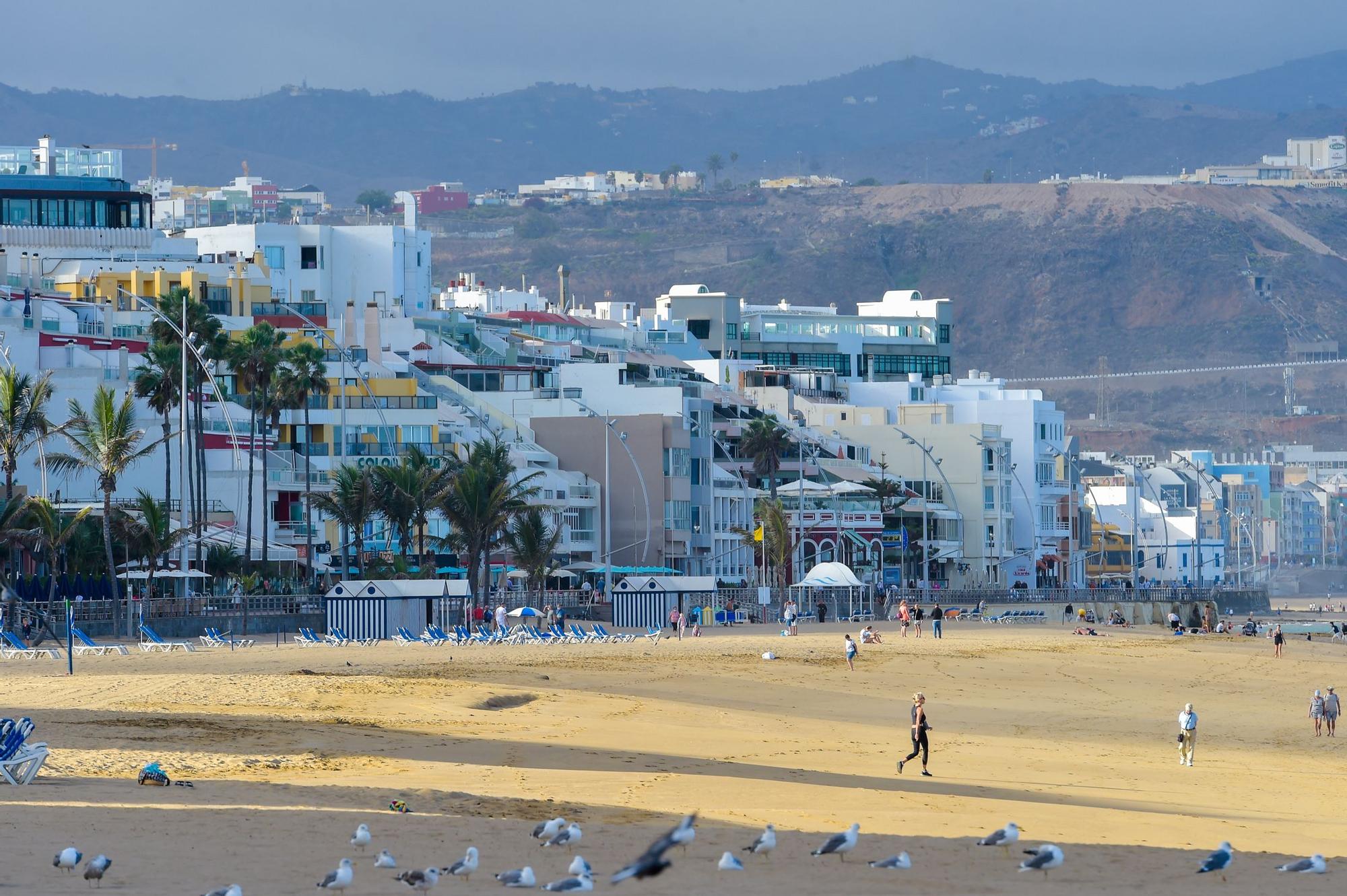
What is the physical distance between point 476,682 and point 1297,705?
57.8 feet

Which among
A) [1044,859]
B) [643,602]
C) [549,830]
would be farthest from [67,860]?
[643,602]

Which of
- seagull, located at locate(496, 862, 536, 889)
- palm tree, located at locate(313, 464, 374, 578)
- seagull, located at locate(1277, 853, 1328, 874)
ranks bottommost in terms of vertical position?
seagull, located at locate(1277, 853, 1328, 874)

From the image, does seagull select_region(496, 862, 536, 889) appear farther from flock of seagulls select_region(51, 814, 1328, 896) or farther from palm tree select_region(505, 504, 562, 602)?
palm tree select_region(505, 504, 562, 602)

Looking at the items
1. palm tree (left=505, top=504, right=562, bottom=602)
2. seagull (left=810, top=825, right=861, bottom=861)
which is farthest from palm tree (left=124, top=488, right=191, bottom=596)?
seagull (left=810, top=825, right=861, bottom=861)

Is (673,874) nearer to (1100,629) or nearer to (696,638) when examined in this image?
(696,638)

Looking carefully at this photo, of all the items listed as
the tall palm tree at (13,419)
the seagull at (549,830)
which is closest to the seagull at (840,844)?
the seagull at (549,830)

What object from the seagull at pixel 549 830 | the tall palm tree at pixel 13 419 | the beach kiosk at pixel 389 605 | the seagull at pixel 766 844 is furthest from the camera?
the beach kiosk at pixel 389 605

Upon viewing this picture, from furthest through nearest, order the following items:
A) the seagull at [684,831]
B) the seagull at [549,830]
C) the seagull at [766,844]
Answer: the seagull at [549,830], the seagull at [766,844], the seagull at [684,831]

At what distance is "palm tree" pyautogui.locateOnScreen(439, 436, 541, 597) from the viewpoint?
7394cm

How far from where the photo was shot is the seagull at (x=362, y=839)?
21812mm

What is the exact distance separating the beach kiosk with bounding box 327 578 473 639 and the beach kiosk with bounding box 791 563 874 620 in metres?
20.5

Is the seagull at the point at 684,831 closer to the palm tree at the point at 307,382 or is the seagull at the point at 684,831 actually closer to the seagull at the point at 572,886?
the seagull at the point at 572,886

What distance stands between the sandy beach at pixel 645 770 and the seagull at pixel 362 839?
6.0 inches

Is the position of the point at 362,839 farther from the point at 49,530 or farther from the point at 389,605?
the point at 389,605
